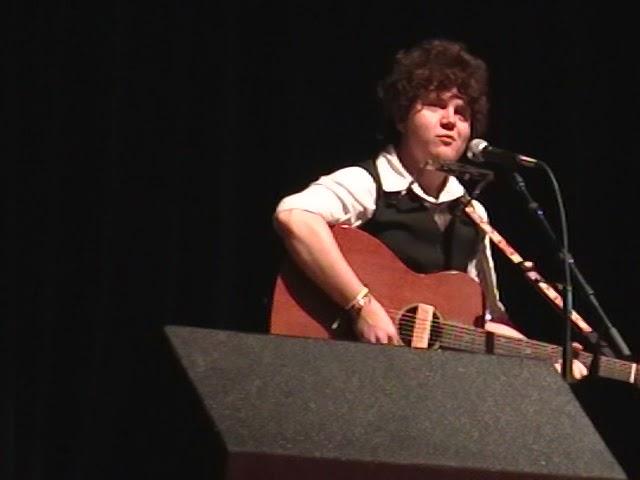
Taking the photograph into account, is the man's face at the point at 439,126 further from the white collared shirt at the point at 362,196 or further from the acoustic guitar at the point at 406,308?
the acoustic guitar at the point at 406,308

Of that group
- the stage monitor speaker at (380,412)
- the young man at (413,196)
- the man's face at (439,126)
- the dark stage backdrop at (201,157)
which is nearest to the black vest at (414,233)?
the young man at (413,196)

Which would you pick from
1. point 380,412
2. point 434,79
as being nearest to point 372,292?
point 434,79

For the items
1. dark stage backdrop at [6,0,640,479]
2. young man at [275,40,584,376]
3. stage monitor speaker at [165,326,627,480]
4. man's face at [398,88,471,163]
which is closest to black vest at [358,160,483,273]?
young man at [275,40,584,376]

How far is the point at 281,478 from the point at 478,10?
2286mm

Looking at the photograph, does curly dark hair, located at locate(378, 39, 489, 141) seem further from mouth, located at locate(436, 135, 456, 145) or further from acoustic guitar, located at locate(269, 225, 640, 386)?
acoustic guitar, located at locate(269, 225, 640, 386)

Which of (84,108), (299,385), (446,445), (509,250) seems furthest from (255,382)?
(84,108)

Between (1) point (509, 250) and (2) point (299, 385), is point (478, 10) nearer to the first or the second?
(1) point (509, 250)

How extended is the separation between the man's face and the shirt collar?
53 mm

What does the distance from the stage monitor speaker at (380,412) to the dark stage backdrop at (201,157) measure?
1148 millimetres

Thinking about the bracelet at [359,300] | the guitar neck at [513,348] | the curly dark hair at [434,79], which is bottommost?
the guitar neck at [513,348]

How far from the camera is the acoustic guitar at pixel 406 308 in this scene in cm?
274

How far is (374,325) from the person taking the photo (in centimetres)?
268

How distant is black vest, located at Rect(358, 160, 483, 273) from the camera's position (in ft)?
9.42

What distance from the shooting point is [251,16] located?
132 inches
